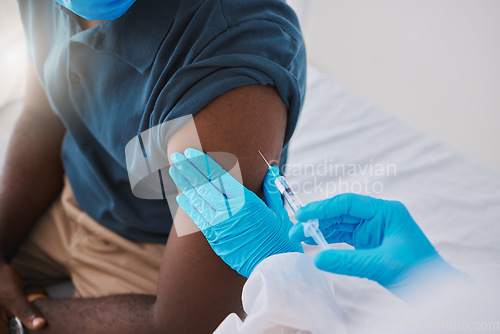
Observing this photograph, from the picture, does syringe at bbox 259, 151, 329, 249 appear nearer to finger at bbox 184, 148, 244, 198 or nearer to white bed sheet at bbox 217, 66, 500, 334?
finger at bbox 184, 148, 244, 198

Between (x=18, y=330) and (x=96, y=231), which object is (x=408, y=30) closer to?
(x=96, y=231)

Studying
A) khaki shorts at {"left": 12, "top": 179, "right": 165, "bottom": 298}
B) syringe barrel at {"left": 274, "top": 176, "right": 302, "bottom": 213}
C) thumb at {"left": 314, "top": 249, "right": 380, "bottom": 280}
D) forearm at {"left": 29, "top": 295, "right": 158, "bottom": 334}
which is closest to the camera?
thumb at {"left": 314, "top": 249, "right": 380, "bottom": 280}

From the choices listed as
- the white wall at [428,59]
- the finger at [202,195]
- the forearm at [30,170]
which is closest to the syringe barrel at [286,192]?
the finger at [202,195]

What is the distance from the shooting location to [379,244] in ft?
2.12

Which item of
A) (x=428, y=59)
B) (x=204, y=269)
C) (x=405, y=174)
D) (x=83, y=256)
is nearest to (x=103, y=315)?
(x=83, y=256)

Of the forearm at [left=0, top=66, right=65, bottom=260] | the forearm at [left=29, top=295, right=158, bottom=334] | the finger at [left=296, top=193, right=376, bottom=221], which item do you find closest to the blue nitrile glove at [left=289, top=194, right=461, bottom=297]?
the finger at [left=296, top=193, right=376, bottom=221]

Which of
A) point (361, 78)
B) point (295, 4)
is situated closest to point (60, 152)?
point (295, 4)

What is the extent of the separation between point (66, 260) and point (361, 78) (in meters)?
2.23

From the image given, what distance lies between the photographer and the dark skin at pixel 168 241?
62 cm

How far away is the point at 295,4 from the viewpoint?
8.00 feet

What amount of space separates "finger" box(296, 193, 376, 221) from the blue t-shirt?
0.18 meters

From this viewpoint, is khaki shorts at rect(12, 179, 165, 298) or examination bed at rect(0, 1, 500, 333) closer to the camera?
examination bed at rect(0, 1, 500, 333)

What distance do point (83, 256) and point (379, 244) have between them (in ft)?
2.48

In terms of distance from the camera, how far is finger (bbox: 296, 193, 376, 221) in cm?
62
